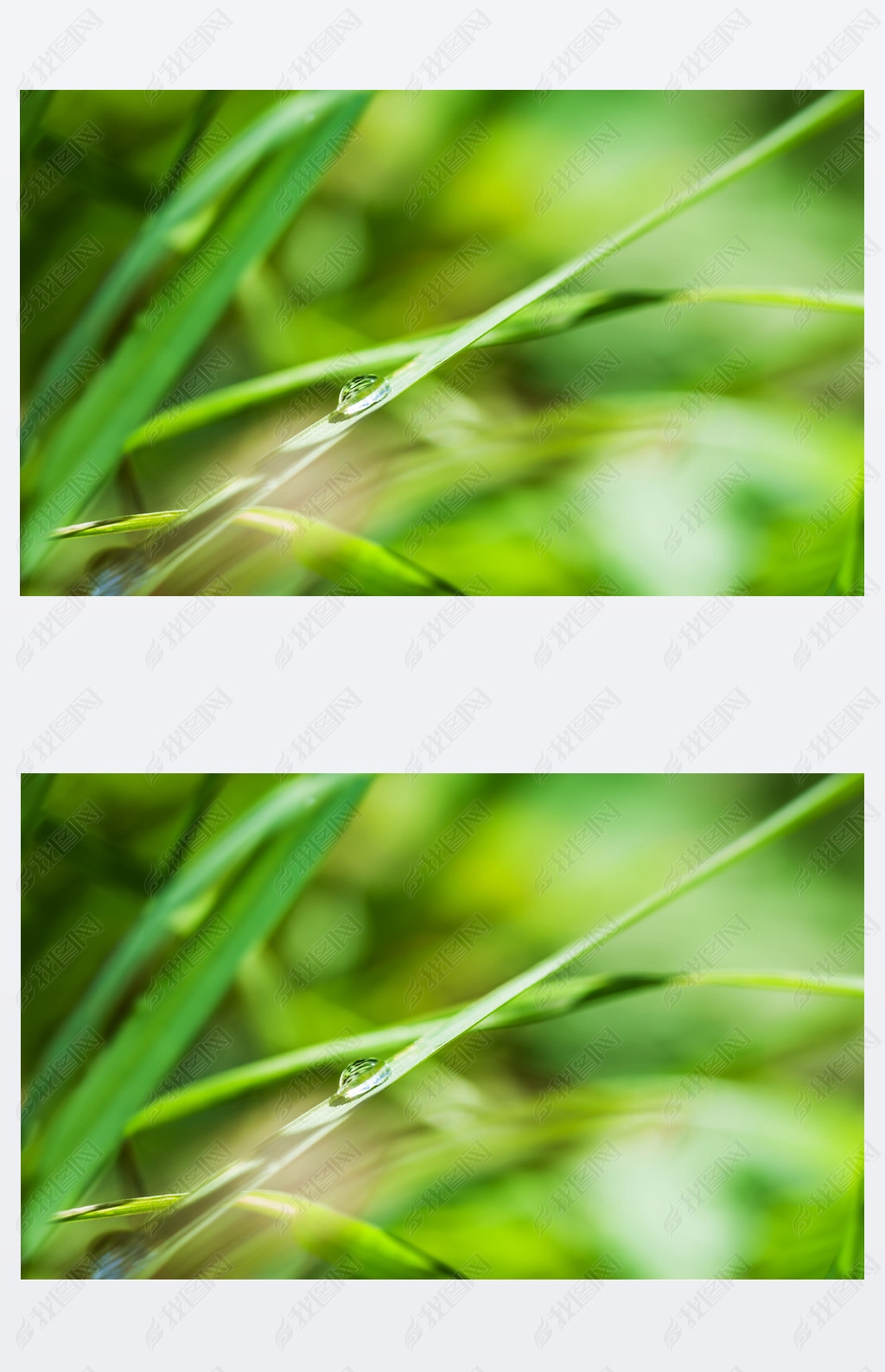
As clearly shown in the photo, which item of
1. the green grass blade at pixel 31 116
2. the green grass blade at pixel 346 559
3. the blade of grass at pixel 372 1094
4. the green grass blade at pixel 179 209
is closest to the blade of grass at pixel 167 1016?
the blade of grass at pixel 372 1094

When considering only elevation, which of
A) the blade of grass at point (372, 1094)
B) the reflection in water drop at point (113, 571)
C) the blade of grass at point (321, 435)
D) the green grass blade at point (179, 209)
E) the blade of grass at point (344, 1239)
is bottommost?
the blade of grass at point (344, 1239)

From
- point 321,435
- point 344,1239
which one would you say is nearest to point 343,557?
point 321,435

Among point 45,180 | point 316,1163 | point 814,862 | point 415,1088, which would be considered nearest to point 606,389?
point 814,862

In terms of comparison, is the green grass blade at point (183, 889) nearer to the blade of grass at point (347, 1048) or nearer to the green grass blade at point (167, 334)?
the blade of grass at point (347, 1048)

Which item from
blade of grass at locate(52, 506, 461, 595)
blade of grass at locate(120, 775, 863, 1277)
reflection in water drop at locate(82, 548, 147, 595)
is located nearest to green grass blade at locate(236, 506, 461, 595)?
blade of grass at locate(52, 506, 461, 595)

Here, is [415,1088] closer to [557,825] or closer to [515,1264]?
[515,1264]

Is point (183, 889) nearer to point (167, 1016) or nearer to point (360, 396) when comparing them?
point (167, 1016)
